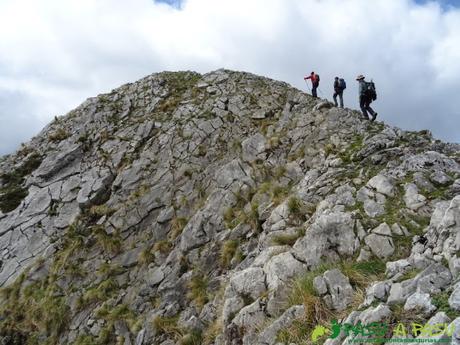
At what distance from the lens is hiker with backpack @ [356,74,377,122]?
1894 cm

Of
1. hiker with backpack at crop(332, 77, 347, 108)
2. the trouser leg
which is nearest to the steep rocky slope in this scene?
A: the trouser leg

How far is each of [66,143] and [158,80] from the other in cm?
890

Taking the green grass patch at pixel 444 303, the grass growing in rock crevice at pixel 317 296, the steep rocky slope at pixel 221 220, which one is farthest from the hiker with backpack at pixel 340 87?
the green grass patch at pixel 444 303

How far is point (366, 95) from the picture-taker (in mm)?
19125

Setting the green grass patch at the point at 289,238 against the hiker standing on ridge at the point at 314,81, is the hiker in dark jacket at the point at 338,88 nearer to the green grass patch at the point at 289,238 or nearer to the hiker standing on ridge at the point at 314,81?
the hiker standing on ridge at the point at 314,81

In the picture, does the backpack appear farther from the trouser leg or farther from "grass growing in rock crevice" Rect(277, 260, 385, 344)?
"grass growing in rock crevice" Rect(277, 260, 385, 344)

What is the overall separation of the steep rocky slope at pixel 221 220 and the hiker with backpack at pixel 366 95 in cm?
92

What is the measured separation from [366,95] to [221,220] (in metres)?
9.73

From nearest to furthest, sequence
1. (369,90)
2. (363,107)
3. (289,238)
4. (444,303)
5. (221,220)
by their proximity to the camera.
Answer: (444,303) < (289,238) < (221,220) < (369,90) < (363,107)

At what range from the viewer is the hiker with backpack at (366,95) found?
746 inches

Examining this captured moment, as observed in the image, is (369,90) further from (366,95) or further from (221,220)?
(221,220)

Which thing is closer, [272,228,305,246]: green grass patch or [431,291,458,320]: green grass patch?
[431,291,458,320]: green grass patch

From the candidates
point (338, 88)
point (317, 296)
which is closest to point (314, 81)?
point (338, 88)

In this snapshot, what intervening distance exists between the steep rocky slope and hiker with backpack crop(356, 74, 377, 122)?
3.01 ft
